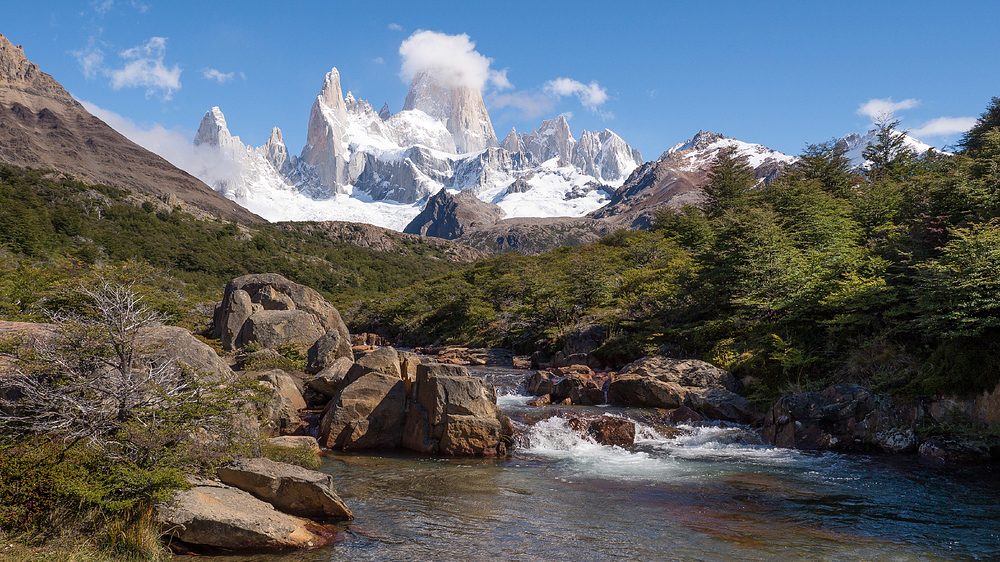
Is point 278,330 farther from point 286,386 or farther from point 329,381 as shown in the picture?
point 286,386

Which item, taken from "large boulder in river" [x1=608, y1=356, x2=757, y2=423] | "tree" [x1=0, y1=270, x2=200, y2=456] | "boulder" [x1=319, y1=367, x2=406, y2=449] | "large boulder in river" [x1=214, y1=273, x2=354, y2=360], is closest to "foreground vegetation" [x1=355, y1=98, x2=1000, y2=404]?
"large boulder in river" [x1=608, y1=356, x2=757, y2=423]

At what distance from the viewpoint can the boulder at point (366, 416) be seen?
13.9 metres

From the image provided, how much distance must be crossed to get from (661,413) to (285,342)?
54.1 feet

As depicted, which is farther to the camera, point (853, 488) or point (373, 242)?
point (373, 242)

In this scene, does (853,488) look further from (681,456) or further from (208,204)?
(208,204)

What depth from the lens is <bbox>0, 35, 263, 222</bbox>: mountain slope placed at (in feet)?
502

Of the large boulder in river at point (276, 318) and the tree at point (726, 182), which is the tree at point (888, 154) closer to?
the tree at point (726, 182)

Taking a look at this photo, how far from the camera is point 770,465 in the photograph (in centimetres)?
1256

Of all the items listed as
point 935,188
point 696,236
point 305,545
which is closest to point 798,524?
point 305,545

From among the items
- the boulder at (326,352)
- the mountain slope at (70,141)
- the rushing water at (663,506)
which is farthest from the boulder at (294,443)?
the mountain slope at (70,141)

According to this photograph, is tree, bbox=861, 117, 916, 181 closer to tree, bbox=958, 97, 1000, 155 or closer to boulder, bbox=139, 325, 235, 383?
tree, bbox=958, 97, 1000, 155

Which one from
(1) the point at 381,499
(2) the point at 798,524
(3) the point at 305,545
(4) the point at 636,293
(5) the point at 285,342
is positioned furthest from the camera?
(4) the point at 636,293

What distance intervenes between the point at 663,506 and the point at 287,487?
656 cm

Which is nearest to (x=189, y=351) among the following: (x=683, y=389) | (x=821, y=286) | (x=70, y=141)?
(x=683, y=389)
